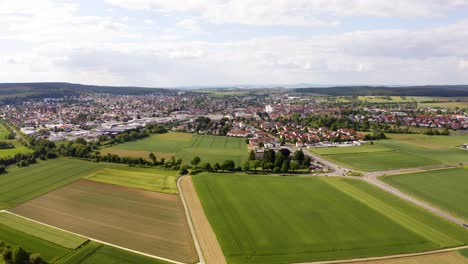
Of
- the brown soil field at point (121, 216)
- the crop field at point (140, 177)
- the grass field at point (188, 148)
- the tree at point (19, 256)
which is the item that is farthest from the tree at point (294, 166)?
the tree at point (19, 256)

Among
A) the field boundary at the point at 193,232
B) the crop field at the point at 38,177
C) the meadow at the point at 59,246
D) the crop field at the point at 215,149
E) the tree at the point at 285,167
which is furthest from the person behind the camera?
the crop field at the point at 215,149

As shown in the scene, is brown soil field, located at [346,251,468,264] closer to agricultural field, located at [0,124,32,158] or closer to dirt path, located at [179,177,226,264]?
dirt path, located at [179,177,226,264]

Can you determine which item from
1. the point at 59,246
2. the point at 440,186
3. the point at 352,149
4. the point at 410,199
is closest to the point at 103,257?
the point at 59,246

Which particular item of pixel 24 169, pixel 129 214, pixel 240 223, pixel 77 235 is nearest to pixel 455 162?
pixel 240 223

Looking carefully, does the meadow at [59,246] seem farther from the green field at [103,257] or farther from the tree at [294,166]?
the tree at [294,166]

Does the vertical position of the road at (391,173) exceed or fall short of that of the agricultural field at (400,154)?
it falls short

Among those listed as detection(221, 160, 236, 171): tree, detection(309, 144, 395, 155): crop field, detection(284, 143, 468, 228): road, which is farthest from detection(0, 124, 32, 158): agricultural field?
detection(309, 144, 395, 155): crop field

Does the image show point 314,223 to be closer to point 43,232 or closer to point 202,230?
point 202,230
